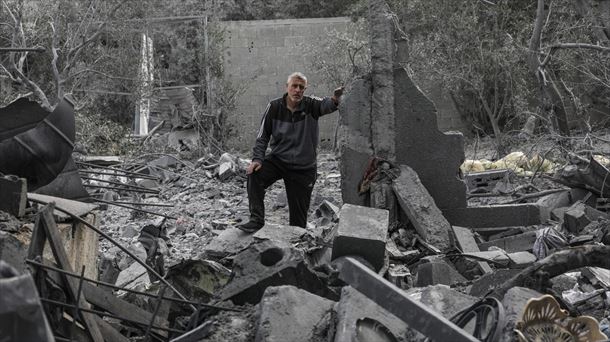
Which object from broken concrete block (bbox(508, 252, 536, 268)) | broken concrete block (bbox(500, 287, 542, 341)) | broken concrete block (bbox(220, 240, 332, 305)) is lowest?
broken concrete block (bbox(508, 252, 536, 268))

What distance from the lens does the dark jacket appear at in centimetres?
893

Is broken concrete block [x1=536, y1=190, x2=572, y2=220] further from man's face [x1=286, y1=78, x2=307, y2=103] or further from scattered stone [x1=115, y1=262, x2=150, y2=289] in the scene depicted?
scattered stone [x1=115, y1=262, x2=150, y2=289]

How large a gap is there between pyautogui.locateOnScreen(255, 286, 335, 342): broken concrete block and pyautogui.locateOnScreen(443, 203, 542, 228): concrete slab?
206 inches

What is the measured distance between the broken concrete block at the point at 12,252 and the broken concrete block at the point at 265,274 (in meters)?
1.26

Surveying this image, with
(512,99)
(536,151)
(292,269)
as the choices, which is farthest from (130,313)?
(512,99)

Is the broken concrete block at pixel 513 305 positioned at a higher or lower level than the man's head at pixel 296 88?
lower

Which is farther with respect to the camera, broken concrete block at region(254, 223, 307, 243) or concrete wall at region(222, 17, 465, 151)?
concrete wall at region(222, 17, 465, 151)

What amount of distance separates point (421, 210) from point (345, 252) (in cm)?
210

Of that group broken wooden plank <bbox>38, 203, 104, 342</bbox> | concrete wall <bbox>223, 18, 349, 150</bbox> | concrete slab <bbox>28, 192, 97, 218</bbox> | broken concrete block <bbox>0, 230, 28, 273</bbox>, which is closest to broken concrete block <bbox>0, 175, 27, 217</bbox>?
concrete slab <bbox>28, 192, 97, 218</bbox>

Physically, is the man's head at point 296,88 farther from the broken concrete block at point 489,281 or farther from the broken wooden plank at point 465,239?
the broken concrete block at point 489,281

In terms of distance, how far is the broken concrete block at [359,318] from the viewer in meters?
4.56

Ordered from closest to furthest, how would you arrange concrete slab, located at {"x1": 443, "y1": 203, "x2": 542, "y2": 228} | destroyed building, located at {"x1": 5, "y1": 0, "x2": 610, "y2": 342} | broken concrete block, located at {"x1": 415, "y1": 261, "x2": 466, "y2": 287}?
destroyed building, located at {"x1": 5, "y1": 0, "x2": 610, "y2": 342}
broken concrete block, located at {"x1": 415, "y1": 261, "x2": 466, "y2": 287}
concrete slab, located at {"x1": 443, "y1": 203, "x2": 542, "y2": 228}

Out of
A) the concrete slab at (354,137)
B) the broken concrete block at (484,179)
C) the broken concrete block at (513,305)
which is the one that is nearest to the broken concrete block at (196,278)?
the broken concrete block at (513,305)

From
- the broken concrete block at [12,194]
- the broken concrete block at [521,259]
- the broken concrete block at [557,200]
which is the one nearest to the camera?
the broken concrete block at [12,194]
